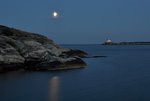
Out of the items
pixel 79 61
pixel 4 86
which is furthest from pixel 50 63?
pixel 4 86

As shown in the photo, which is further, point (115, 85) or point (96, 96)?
point (115, 85)

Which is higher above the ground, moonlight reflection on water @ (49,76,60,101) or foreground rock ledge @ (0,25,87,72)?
foreground rock ledge @ (0,25,87,72)

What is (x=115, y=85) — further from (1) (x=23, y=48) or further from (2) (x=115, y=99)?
(1) (x=23, y=48)

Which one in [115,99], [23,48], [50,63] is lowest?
[115,99]

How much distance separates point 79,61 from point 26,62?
25.7 feet

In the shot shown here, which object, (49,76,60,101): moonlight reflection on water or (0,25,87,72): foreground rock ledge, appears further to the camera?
(0,25,87,72): foreground rock ledge

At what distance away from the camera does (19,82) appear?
55.7 ft

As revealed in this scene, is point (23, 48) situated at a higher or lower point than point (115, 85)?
higher

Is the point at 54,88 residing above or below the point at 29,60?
below

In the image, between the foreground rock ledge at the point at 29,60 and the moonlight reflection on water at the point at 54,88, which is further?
the foreground rock ledge at the point at 29,60

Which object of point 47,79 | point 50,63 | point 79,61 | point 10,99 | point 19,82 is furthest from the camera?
point 79,61

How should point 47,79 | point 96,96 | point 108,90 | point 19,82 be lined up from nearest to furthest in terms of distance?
point 96,96 → point 108,90 → point 19,82 → point 47,79

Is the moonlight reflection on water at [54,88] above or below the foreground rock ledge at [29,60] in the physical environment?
below

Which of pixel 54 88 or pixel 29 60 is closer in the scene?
pixel 54 88
